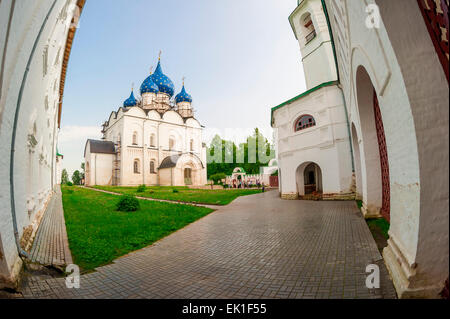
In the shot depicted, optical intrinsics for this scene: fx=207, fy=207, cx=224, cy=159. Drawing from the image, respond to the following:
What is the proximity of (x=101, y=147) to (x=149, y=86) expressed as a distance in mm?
15756

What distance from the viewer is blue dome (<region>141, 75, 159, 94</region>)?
138ft

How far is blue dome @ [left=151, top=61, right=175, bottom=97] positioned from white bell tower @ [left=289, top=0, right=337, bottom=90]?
3343 centimetres

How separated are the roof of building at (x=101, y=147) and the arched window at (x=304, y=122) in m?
32.6

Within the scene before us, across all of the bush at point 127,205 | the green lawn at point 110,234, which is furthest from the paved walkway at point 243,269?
the bush at point 127,205

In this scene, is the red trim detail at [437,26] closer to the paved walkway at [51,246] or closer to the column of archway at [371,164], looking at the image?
the column of archway at [371,164]

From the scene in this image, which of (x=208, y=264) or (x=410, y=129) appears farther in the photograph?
(x=208, y=264)

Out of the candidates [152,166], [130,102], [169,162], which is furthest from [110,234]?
[130,102]

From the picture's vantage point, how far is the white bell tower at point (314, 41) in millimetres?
13820

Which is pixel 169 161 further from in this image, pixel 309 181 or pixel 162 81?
pixel 309 181
